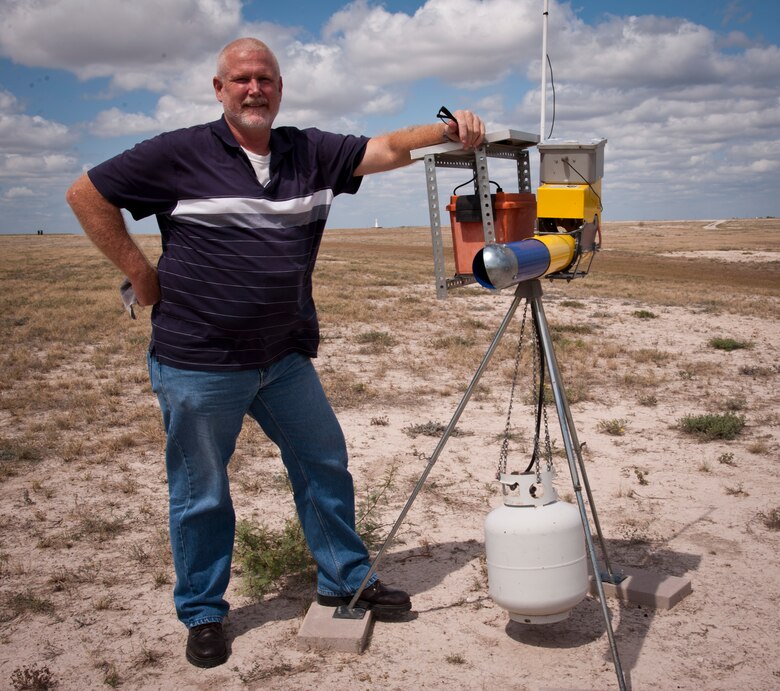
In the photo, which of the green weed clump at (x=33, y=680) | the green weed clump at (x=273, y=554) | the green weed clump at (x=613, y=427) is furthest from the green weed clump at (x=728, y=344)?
the green weed clump at (x=33, y=680)

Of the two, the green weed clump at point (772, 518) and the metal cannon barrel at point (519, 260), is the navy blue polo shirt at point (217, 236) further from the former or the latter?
the green weed clump at point (772, 518)

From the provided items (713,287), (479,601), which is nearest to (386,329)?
(479,601)

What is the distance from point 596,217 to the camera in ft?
11.7

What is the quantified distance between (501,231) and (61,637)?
2.72 metres

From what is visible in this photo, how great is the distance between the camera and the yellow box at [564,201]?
3330 mm

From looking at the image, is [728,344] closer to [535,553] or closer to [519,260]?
[535,553]

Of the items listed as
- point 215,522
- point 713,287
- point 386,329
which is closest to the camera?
point 215,522

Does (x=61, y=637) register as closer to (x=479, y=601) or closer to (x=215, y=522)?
(x=215, y=522)

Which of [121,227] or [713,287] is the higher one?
[121,227]

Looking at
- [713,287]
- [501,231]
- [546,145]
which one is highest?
[546,145]

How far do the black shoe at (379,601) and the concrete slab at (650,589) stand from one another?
101cm

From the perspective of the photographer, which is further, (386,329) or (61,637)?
(386,329)

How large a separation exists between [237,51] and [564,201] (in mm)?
1498

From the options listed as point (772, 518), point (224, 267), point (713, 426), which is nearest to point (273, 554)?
point (224, 267)
